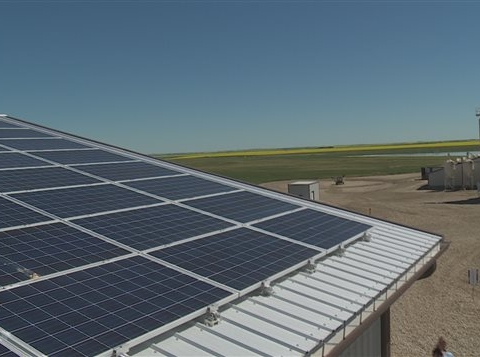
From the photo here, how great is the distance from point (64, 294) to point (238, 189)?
32.9ft

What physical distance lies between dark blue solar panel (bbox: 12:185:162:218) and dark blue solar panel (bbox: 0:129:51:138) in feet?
27.0

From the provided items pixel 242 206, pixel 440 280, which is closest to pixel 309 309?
pixel 242 206

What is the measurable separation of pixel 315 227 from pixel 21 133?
1428 centimetres

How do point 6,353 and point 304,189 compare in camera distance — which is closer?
point 6,353

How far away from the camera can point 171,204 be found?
13.5 meters

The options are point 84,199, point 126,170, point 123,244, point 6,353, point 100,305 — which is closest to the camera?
point 6,353

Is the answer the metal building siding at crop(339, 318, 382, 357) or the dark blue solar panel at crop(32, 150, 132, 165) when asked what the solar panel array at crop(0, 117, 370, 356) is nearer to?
the dark blue solar panel at crop(32, 150, 132, 165)

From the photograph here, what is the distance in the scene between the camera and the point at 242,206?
14.8 metres

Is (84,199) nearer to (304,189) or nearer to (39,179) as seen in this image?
(39,179)

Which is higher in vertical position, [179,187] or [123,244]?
[179,187]

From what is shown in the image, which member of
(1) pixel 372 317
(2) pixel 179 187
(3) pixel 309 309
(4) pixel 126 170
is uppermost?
(4) pixel 126 170

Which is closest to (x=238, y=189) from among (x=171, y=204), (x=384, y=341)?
(x=171, y=204)

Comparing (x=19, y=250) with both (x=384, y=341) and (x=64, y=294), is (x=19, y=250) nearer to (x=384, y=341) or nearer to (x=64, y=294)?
(x=64, y=294)

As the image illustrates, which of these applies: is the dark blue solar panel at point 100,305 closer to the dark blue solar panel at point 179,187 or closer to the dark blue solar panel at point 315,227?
the dark blue solar panel at point 315,227
